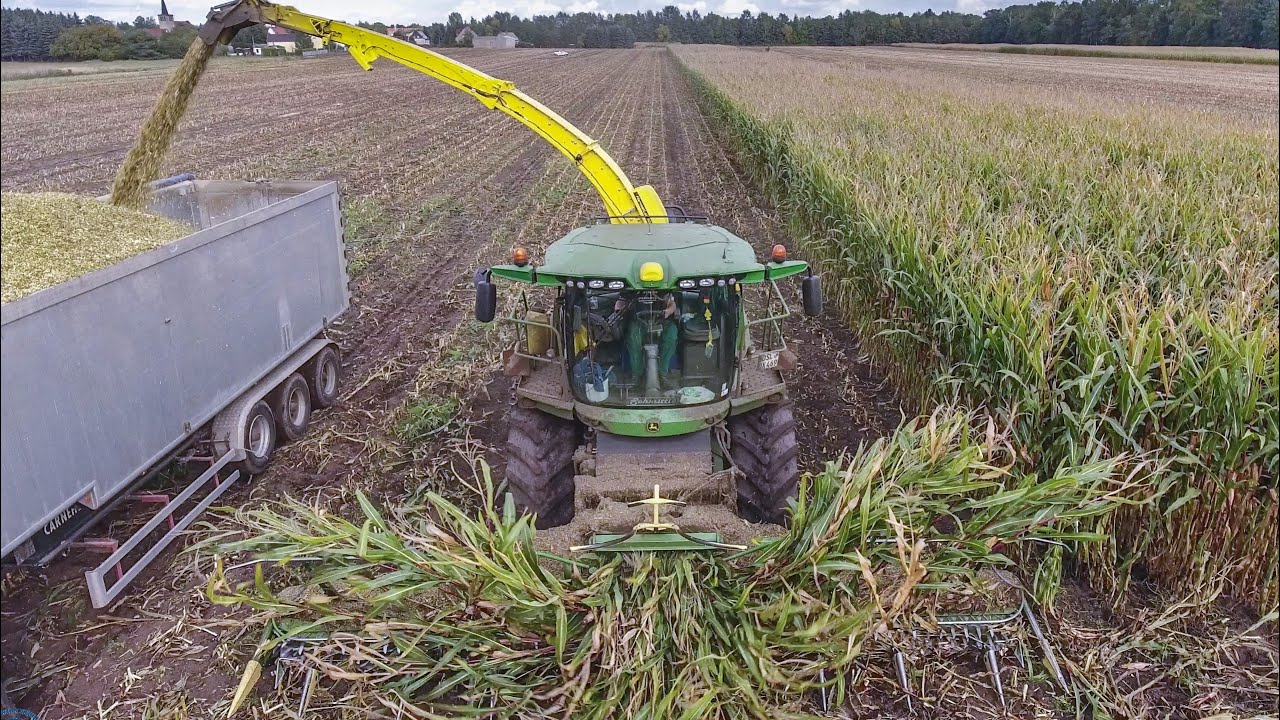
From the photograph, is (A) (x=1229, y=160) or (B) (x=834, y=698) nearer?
(B) (x=834, y=698)

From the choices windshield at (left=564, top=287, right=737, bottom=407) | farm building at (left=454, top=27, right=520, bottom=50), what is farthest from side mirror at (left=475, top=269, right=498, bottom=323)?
farm building at (left=454, top=27, right=520, bottom=50)

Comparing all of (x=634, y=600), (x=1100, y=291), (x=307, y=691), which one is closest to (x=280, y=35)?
(x=307, y=691)

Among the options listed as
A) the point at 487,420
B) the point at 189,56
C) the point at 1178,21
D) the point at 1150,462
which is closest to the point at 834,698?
the point at 1150,462

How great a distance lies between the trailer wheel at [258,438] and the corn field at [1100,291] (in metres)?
4.71

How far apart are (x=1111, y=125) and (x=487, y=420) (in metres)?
9.77

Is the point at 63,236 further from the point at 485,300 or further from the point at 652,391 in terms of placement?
the point at 652,391

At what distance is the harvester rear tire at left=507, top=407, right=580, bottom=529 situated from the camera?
16.0 ft

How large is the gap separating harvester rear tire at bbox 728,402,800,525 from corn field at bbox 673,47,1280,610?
39.1 inches

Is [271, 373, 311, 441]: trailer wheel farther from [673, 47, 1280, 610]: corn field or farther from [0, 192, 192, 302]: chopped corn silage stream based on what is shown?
[673, 47, 1280, 610]: corn field

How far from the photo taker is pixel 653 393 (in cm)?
468

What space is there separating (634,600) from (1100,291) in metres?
3.65

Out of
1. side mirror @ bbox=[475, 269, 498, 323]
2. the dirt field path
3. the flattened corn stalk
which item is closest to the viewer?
the flattened corn stalk

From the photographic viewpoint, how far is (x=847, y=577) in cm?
336

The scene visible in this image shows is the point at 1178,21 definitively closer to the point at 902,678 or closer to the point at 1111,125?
the point at 1111,125
